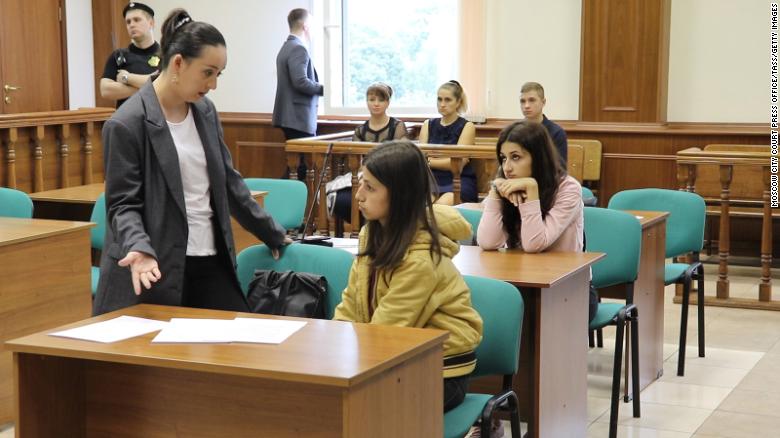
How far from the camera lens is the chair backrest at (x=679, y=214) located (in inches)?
200

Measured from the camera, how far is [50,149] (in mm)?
6246

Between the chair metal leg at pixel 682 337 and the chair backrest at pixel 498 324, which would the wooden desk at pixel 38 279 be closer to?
the chair backrest at pixel 498 324

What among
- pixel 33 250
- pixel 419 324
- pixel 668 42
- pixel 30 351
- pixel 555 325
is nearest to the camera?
pixel 30 351

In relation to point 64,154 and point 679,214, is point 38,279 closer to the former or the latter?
point 64,154

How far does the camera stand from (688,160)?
20.1 ft

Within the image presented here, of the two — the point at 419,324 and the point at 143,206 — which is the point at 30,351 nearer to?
the point at 143,206

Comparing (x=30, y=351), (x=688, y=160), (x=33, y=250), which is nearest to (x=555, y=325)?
(x=30, y=351)

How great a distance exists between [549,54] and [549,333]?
5.31m

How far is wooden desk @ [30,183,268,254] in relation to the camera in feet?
16.9

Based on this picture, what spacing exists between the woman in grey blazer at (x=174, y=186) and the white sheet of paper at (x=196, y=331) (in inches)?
8.7

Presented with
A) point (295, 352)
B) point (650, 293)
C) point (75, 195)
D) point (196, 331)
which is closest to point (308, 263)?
point (196, 331)

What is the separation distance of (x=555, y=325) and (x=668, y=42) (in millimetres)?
5079

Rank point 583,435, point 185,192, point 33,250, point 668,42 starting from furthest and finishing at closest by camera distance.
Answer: point 668,42 < point 33,250 < point 583,435 < point 185,192

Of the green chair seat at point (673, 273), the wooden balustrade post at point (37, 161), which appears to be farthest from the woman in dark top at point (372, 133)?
the green chair seat at point (673, 273)
